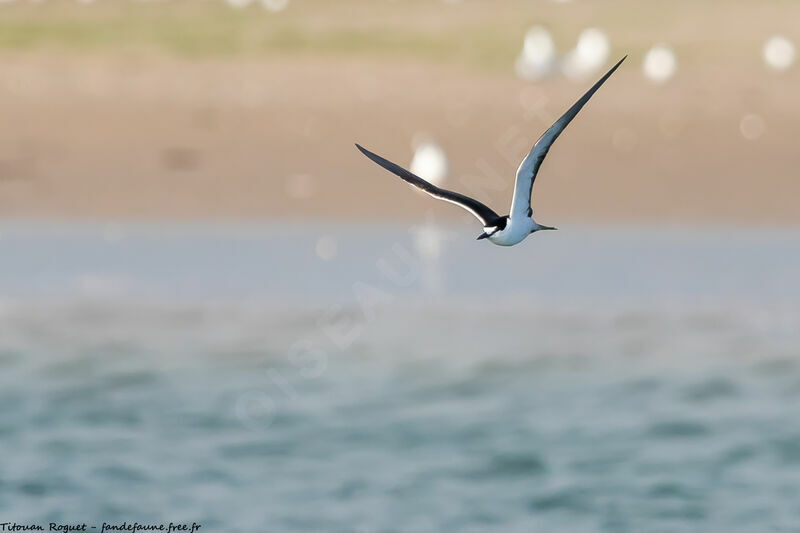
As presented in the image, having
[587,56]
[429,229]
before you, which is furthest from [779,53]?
[429,229]

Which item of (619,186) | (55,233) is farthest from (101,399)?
(619,186)

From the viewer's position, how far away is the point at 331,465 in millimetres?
12156

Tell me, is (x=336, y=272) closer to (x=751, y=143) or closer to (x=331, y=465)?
(x=331, y=465)

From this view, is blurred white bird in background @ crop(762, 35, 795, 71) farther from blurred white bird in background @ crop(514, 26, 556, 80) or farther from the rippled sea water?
the rippled sea water

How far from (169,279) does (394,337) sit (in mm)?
2592

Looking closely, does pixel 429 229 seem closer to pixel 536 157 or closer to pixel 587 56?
pixel 587 56

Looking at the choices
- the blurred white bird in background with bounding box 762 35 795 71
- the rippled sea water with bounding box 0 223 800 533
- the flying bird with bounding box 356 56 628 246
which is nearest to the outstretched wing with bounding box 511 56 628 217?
the flying bird with bounding box 356 56 628 246

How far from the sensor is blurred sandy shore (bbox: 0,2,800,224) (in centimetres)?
1778

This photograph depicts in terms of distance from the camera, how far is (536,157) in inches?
235

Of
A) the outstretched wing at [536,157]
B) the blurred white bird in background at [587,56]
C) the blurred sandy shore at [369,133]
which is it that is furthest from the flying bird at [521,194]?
the blurred white bird in background at [587,56]

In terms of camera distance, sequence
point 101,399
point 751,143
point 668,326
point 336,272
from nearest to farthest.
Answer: point 101,399, point 668,326, point 336,272, point 751,143

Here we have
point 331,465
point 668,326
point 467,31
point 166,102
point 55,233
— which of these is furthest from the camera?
point 467,31

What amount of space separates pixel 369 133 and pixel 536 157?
13203 mm

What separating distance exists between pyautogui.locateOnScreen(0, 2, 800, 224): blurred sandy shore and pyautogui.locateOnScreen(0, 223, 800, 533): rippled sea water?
0.70m
